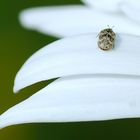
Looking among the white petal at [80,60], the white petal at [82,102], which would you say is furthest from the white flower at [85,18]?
the white petal at [82,102]

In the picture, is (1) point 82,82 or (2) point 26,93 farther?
(2) point 26,93

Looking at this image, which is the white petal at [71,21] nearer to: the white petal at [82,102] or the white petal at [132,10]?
the white petal at [132,10]

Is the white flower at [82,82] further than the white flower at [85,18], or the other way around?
the white flower at [85,18]

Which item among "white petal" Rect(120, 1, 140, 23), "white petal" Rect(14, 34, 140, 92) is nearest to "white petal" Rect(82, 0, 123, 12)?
"white petal" Rect(120, 1, 140, 23)

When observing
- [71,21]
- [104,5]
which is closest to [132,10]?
[104,5]

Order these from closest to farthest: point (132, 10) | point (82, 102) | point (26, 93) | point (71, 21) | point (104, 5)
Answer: point (82, 102) < point (132, 10) < point (104, 5) < point (71, 21) < point (26, 93)

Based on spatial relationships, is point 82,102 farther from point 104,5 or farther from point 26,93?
point 26,93

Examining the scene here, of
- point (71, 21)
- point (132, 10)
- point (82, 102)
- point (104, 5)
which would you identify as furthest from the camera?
point (71, 21)
